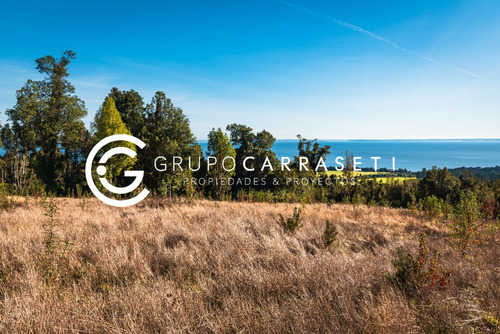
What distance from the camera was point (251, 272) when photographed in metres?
3.94

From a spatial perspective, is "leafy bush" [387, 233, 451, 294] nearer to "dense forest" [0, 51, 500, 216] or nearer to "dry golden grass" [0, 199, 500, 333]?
"dry golden grass" [0, 199, 500, 333]

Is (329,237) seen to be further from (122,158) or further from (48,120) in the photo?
(48,120)

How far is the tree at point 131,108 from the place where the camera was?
3011 cm

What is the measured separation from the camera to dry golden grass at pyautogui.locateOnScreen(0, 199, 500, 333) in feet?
8.83

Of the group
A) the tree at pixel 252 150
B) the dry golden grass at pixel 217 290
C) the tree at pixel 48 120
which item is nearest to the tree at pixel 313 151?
the tree at pixel 252 150

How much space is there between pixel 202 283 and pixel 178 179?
91.8 ft

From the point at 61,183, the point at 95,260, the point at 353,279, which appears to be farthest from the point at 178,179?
the point at 353,279

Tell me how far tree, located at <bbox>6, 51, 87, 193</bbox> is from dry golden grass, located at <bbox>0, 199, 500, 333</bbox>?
2719 centimetres

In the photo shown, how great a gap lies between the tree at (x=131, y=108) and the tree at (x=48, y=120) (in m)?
3.91

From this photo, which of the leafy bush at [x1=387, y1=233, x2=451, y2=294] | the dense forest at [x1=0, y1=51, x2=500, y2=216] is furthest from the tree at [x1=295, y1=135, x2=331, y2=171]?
the leafy bush at [x1=387, y1=233, x2=451, y2=294]

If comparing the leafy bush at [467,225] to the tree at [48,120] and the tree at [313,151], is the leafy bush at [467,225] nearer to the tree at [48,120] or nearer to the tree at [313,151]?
the tree at [48,120]

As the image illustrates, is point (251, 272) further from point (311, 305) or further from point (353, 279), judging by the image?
point (353, 279)

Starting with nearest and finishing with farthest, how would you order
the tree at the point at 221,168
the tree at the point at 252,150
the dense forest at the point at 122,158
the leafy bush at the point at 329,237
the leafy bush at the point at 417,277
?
the leafy bush at the point at 417,277 → the leafy bush at the point at 329,237 → the tree at the point at 221,168 → the dense forest at the point at 122,158 → the tree at the point at 252,150

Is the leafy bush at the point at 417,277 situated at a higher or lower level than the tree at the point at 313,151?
lower
